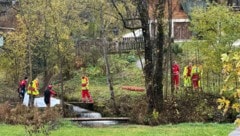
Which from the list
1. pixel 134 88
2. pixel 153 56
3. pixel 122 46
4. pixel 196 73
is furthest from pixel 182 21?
pixel 153 56

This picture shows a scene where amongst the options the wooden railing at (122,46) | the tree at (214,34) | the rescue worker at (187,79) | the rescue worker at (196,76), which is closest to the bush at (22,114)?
the rescue worker at (187,79)

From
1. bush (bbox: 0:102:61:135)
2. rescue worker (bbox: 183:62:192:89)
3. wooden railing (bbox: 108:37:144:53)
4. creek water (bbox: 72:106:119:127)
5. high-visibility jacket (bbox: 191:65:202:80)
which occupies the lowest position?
creek water (bbox: 72:106:119:127)

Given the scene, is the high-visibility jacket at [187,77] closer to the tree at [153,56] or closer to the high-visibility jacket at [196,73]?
the high-visibility jacket at [196,73]

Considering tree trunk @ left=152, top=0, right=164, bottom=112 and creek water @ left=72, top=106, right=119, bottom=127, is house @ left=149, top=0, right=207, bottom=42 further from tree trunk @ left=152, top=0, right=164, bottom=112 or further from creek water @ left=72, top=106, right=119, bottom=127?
tree trunk @ left=152, top=0, right=164, bottom=112

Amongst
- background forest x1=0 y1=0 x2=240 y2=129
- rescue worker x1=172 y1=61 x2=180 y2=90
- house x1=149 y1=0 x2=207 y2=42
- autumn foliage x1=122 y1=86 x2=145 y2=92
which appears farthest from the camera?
house x1=149 y1=0 x2=207 y2=42

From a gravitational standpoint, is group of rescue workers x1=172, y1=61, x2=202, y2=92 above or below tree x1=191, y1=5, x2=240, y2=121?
below

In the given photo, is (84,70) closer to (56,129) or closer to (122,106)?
(122,106)

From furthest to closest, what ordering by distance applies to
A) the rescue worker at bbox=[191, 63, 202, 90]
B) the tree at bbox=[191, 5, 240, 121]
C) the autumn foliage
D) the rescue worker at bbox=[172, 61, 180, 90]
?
1. the autumn foliage
2. the rescue worker at bbox=[172, 61, 180, 90]
3. the rescue worker at bbox=[191, 63, 202, 90]
4. the tree at bbox=[191, 5, 240, 121]

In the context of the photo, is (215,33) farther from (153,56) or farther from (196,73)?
(153,56)

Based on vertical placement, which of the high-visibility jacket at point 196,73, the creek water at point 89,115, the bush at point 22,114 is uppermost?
the high-visibility jacket at point 196,73

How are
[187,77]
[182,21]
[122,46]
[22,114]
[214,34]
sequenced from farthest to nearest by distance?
1. [182,21]
2. [122,46]
3. [187,77]
4. [214,34]
5. [22,114]

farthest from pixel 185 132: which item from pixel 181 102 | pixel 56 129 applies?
pixel 181 102

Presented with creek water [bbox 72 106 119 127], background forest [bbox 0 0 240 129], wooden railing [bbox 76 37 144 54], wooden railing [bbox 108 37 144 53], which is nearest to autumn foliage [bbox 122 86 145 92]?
background forest [bbox 0 0 240 129]

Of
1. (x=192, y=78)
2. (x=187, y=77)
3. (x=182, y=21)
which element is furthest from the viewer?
(x=182, y=21)
